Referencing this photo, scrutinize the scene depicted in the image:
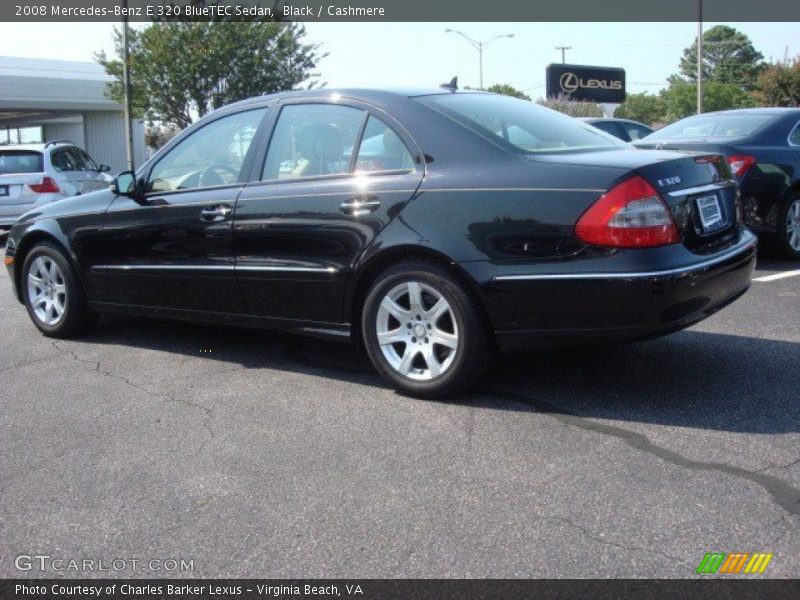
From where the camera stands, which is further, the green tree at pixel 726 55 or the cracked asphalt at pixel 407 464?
the green tree at pixel 726 55

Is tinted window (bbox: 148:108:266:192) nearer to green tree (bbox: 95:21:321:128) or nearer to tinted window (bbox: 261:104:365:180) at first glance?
tinted window (bbox: 261:104:365:180)

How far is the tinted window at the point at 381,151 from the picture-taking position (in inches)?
180

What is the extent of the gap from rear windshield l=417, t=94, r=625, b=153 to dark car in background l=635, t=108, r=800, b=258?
3.10m

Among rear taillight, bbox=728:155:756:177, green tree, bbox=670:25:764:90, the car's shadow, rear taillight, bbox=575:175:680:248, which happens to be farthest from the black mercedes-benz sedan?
green tree, bbox=670:25:764:90

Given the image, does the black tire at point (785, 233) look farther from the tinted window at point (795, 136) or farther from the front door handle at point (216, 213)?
the front door handle at point (216, 213)

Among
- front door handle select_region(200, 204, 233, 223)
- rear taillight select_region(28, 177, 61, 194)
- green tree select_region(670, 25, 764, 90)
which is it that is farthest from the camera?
green tree select_region(670, 25, 764, 90)

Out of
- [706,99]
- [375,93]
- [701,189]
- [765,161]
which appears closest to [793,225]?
[765,161]

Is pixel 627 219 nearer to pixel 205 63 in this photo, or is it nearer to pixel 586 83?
pixel 205 63

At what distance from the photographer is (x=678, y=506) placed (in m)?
3.13

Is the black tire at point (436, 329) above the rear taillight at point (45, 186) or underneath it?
underneath

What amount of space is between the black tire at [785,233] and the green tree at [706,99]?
267 feet

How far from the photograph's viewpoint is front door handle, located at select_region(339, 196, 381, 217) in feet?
14.8

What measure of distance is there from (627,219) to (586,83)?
223ft

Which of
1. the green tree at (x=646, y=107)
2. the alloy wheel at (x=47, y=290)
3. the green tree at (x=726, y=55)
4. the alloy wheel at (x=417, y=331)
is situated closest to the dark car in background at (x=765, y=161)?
the alloy wheel at (x=417, y=331)
